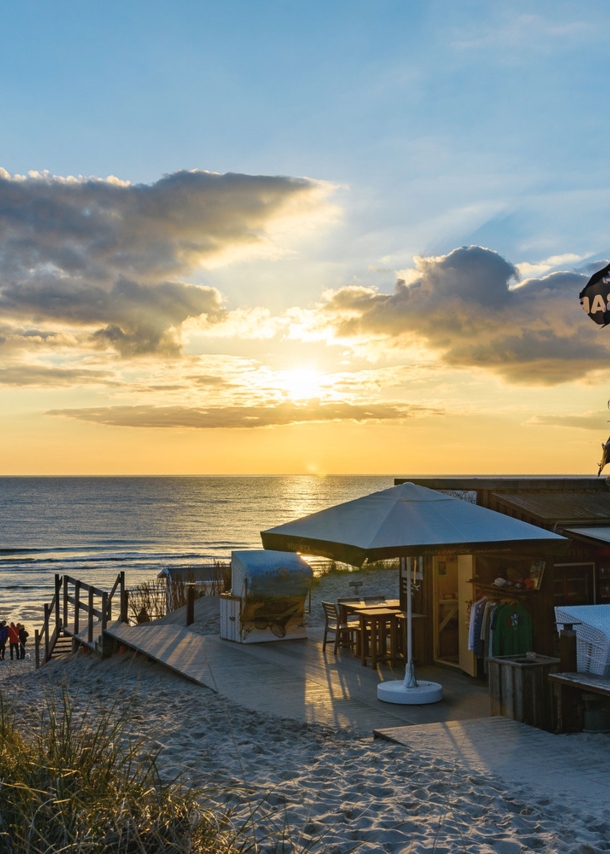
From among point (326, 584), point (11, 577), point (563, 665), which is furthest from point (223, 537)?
point (563, 665)

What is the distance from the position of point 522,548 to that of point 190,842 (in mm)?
5904

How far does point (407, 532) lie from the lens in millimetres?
8227

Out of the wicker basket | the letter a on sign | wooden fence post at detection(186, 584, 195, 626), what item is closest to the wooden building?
the wicker basket

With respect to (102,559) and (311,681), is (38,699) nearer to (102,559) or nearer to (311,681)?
(311,681)

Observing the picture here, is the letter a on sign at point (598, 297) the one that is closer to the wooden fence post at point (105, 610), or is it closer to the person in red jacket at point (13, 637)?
the wooden fence post at point (105, 610)

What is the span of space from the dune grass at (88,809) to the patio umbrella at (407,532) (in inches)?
163

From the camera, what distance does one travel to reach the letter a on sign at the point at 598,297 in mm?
10055

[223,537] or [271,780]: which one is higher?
[271,780]

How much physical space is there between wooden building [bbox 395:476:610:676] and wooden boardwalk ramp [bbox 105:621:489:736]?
0.65 metres

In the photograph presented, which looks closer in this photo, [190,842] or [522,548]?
[190,842]

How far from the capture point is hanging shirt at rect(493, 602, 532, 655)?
31.0 feet

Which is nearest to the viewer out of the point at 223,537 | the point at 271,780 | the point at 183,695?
the point at 271,780

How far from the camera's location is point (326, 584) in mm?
31141

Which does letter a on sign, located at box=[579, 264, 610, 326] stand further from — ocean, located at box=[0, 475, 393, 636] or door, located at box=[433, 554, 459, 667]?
ocean, located at box=[0, 475, 393, 636]
